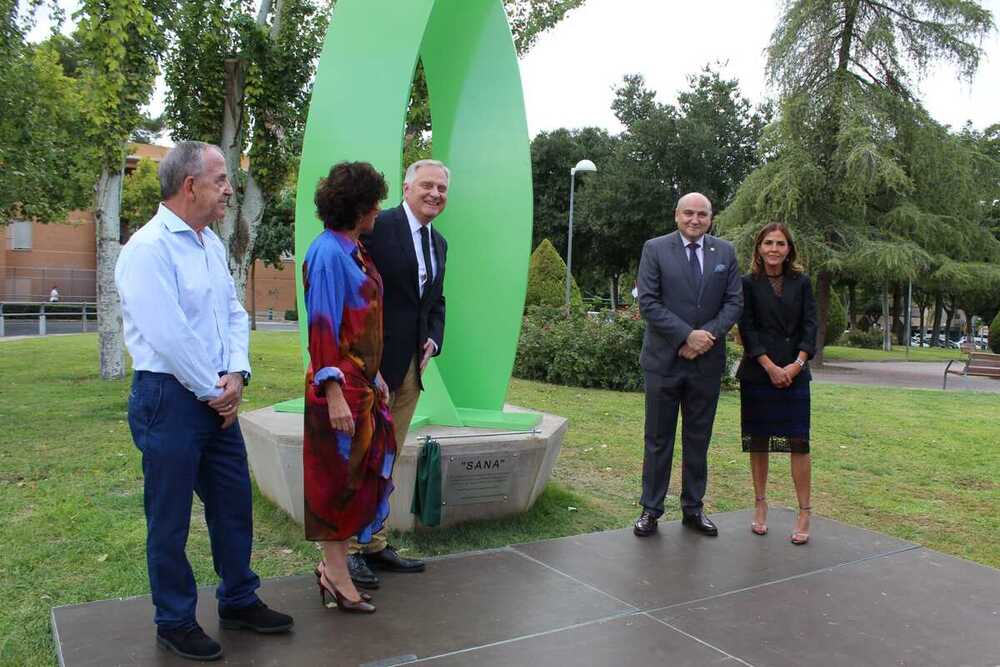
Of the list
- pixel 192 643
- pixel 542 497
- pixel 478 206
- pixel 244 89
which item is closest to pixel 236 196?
pixel 244 89

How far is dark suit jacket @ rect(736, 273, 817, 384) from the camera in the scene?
15.7 feet

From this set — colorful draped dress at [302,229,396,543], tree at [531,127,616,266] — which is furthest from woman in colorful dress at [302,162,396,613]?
tree at [531,127,616,266]

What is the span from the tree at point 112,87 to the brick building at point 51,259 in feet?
83.0

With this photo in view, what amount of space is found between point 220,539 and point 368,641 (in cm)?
72

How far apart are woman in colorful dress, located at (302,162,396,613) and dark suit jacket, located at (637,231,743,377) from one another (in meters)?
1.94

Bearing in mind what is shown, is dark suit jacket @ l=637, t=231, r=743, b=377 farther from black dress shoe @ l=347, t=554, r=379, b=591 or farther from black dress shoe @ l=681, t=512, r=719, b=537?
black dress shoe @ l=347, t=554, r=379, b=591

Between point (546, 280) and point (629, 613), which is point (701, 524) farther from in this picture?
point (546, 280)

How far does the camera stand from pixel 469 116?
559 centimetres

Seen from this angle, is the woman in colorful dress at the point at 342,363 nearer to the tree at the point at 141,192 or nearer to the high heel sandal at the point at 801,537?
the high heel sandal at the point at 801,537

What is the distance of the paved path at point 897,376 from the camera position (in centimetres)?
1647

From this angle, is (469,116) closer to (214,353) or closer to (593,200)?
(214,353)

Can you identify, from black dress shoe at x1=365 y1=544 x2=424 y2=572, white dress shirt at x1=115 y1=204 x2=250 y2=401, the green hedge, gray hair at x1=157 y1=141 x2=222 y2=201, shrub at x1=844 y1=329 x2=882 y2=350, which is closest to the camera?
white dress shirt at x1=115 y1=204 x2=250 y2=401

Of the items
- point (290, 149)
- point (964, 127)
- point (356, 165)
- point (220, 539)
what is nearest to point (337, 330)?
point (356, 165)

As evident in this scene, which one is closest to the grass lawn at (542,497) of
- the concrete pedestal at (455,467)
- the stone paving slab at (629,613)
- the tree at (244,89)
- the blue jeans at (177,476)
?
the concrete pedestal at (455,467)
